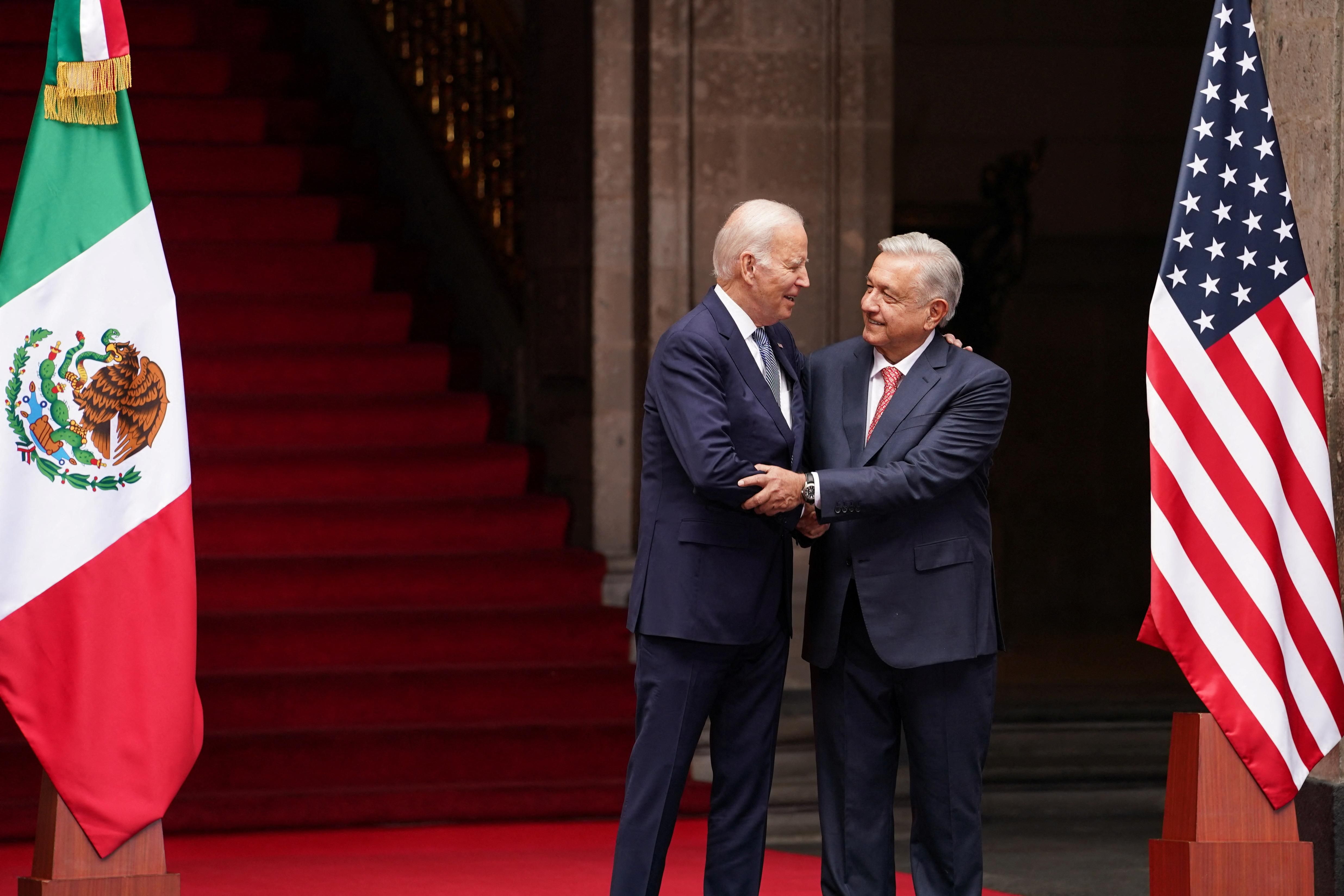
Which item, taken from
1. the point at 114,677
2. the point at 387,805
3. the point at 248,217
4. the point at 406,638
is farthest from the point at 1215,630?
the point at 248,217

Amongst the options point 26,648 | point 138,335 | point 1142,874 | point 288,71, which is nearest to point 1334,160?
point 1142,874

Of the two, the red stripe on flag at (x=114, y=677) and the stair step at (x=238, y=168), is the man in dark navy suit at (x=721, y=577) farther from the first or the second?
Result: the stair step at (x=238, y=168)

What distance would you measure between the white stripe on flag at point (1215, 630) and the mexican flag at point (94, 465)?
226 cm

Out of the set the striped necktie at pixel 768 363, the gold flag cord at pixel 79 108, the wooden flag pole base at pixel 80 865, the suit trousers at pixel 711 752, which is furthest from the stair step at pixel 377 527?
the gold flag cord at pixel 79 108

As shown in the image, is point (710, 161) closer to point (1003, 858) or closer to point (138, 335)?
point (1003, 858)

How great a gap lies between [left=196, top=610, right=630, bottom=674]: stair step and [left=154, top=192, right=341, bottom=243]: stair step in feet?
7.54

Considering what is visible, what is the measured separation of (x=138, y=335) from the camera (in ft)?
13.4

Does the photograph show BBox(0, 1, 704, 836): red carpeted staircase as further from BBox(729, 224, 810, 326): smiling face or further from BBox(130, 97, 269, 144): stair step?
BBox(729, 224, 810, 326): smiling face

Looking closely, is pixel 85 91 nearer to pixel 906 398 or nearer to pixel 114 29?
pixel 114 29

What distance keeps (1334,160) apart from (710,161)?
2.73 meters

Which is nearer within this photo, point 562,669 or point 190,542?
point 190,542

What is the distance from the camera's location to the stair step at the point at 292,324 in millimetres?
8336

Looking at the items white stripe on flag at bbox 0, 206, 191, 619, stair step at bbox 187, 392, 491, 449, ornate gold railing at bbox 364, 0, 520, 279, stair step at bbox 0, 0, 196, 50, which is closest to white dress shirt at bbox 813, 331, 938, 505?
white stripe on flag at bbox 0, 206, 191, 619

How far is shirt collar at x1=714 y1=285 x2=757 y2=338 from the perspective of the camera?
14.5 feet
